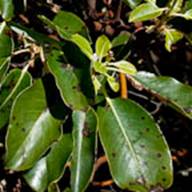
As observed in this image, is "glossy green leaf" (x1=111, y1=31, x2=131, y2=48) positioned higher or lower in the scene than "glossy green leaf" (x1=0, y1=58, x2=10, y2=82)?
lower


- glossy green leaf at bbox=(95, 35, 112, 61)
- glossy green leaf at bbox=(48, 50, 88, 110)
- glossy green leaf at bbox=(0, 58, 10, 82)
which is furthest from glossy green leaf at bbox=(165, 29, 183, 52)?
glossy green leaf at bbox=(0, 58, 10, 82)

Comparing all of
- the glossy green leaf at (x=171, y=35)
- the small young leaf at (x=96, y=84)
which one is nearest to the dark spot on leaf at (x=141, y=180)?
the small young leaf at (x=96, y=84)

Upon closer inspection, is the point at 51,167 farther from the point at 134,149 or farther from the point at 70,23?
the point at 70,23

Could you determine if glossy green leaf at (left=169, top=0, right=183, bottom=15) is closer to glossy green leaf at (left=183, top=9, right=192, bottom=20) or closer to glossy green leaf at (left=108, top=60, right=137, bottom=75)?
glossy green leaf at (left=183, top=9, right=192, bottom=20)

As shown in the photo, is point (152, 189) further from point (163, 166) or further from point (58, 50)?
point (58, 50)

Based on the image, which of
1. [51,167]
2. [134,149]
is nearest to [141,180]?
[134,149]
